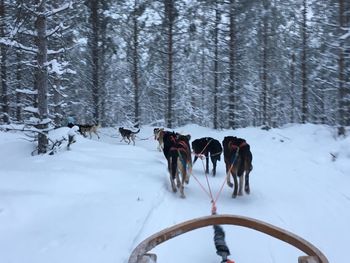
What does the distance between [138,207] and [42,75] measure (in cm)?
531

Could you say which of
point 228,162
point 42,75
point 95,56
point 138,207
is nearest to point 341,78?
point 228,162

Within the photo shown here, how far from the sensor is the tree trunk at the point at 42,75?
9273 millimetres

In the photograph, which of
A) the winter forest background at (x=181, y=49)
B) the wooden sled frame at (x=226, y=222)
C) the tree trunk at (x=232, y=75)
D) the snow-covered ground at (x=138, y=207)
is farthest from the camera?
the tree trunk at (x=232, y=75)

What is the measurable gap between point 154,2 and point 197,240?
62.3 feet

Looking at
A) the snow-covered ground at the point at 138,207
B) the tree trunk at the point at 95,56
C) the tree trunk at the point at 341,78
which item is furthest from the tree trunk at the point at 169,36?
the snow-covered ground at the point at 138,207

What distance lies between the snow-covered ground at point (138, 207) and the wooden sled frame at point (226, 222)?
0.59 metres

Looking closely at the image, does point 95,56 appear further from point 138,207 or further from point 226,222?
point 226,222

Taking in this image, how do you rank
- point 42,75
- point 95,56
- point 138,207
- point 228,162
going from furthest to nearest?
point 95,56 → point 42,75 → point 228,162 → point 138,207

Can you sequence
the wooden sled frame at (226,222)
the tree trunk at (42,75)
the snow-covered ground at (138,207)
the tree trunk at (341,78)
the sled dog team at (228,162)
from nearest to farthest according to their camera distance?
1. the wooden sled frame at (226,222)
2. the snow-covered ground at (138,207)
3. the sled dog team at (228,162)
4. the tree trunk at (42,75)
5. the tree trunk at (341,78)

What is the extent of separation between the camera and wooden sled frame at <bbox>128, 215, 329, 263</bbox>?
10.4ft

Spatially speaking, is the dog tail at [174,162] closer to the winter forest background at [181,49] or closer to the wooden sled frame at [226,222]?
the wooden sled frame at [226,222]

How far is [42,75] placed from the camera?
941 centimetres

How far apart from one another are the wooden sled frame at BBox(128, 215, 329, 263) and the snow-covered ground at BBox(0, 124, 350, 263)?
59cm

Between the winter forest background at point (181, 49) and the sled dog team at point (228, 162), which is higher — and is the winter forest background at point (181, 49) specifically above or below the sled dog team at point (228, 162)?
above
